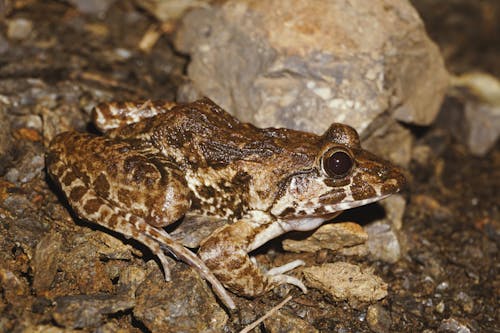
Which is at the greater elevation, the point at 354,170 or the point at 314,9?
the point at 314,9

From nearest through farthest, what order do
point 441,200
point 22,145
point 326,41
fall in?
1. point 22,145
2. point 326,41
3. point 441,200

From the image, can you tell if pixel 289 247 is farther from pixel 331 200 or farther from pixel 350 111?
pixel 350 111

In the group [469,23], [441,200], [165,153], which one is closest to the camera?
[165,153]

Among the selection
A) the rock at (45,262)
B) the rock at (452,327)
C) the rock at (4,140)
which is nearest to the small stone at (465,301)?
the rock at (452,327)

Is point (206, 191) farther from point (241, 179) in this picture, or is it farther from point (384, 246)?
point (384, 246)

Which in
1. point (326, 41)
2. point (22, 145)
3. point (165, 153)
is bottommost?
point (22, 145)

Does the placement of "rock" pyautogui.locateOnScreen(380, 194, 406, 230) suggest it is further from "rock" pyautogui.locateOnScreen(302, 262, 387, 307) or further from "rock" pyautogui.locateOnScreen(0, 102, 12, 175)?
"rock" pyautogui.locateOnScreen(0, 102, 12, 175)

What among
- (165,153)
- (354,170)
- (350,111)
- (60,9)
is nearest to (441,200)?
(350,111)

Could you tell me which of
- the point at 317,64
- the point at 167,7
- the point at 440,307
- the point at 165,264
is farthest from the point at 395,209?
the point at 167,7
